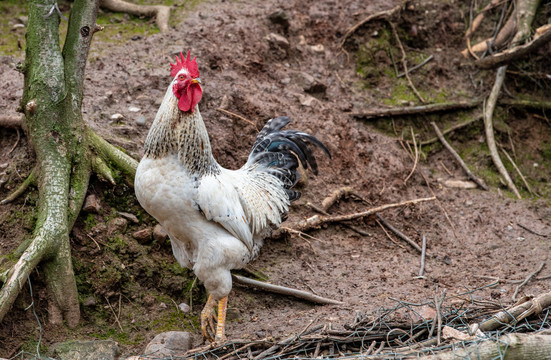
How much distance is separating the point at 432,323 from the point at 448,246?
233cm

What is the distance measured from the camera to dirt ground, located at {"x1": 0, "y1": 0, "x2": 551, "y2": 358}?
4801mm

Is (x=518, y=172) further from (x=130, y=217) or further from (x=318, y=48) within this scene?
(x=130, y=217)

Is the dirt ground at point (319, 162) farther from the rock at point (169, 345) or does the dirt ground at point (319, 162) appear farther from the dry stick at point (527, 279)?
the rock at point (169, 345)

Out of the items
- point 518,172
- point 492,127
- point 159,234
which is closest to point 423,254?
point 518,172

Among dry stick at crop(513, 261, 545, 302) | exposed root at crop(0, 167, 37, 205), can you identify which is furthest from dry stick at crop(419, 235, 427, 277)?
exposed root at crop(0, 167, 37, 205)

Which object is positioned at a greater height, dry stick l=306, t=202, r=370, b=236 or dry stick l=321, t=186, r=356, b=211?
dry stick l=321, t=186, r=356, b=211

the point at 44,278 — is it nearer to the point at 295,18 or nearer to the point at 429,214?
the point at 429,214

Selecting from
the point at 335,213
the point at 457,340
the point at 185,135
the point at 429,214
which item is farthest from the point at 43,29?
the point at 429,214

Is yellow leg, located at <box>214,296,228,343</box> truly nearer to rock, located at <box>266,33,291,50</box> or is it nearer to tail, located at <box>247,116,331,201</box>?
tail, located at <box>247,116,331,201</box>

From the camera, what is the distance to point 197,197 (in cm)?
402

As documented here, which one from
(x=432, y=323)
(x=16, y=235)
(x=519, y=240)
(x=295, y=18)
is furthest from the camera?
(x=295, y=18)

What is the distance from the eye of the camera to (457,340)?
3533mm

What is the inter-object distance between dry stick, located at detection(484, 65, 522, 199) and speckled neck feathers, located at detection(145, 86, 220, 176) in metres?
4.55

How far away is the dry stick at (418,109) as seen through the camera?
23.6 ft
